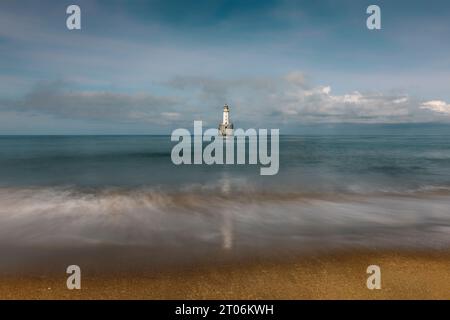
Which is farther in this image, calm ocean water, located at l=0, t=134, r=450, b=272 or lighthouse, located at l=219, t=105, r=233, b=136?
lighthouse, located at l=219, t=105, r=233, b=136

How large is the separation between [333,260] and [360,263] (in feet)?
→ 1.70

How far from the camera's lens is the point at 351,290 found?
4977 millimetres

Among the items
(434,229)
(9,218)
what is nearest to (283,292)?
(434,229)

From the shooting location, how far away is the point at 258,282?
17.1 feet

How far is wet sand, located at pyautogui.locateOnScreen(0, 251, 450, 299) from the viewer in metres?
4.82

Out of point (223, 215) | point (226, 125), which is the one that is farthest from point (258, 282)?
point (226, 125)

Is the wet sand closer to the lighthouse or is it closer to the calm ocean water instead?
the calm ocean water

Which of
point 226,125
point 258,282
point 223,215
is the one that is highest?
point 226,125

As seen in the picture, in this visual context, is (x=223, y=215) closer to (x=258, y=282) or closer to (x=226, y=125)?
(x=258, y=282)

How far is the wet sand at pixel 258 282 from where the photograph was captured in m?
4.82

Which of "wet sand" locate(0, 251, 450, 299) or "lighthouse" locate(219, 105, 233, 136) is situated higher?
"lighthouse" locate(219, 105, 233, 136)

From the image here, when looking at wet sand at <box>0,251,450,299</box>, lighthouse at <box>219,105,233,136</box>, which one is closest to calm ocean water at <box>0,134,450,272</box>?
wet sand at <box>0,251,450,299</box>

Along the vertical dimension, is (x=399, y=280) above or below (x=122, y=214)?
below
